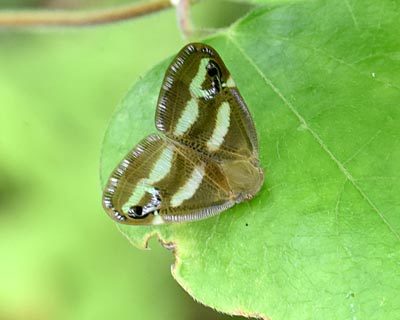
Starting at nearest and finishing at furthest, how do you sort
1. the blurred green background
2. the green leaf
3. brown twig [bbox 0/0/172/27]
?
the green leaf, brown twig [bbox 0/0/172/27], the blurred green background

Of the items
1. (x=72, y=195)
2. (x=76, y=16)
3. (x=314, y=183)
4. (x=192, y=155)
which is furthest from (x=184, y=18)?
(x=72, y=195)

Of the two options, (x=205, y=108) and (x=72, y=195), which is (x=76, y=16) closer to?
(x=205, y=108)

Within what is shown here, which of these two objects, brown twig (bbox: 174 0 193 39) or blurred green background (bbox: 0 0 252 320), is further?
blurred green background (bbox: 0 0 252 320)

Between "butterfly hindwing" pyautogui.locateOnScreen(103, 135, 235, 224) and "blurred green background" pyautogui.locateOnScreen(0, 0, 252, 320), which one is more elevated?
"butterfly hindwing" pyautogui.locateOnScreen(103, 135, 235, 224)

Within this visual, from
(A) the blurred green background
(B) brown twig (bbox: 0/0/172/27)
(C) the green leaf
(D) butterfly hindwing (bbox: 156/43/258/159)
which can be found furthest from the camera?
(A) the blurred green background

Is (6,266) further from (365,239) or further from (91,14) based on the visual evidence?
(365,239)

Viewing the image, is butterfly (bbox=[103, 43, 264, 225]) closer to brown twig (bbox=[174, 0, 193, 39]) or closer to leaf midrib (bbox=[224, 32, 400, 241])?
leaf midrib (bbox=[224, 32, 400, 241])

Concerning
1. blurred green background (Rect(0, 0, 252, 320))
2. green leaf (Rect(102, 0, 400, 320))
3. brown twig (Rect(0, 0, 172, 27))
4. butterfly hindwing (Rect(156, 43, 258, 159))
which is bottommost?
blurred green background (Rect(0, 0, 252, 320))

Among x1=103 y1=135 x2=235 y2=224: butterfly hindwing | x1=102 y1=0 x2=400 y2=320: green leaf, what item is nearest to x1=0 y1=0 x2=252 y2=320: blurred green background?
x1=102 y1=0 x2=400 y2=320: green leaf
